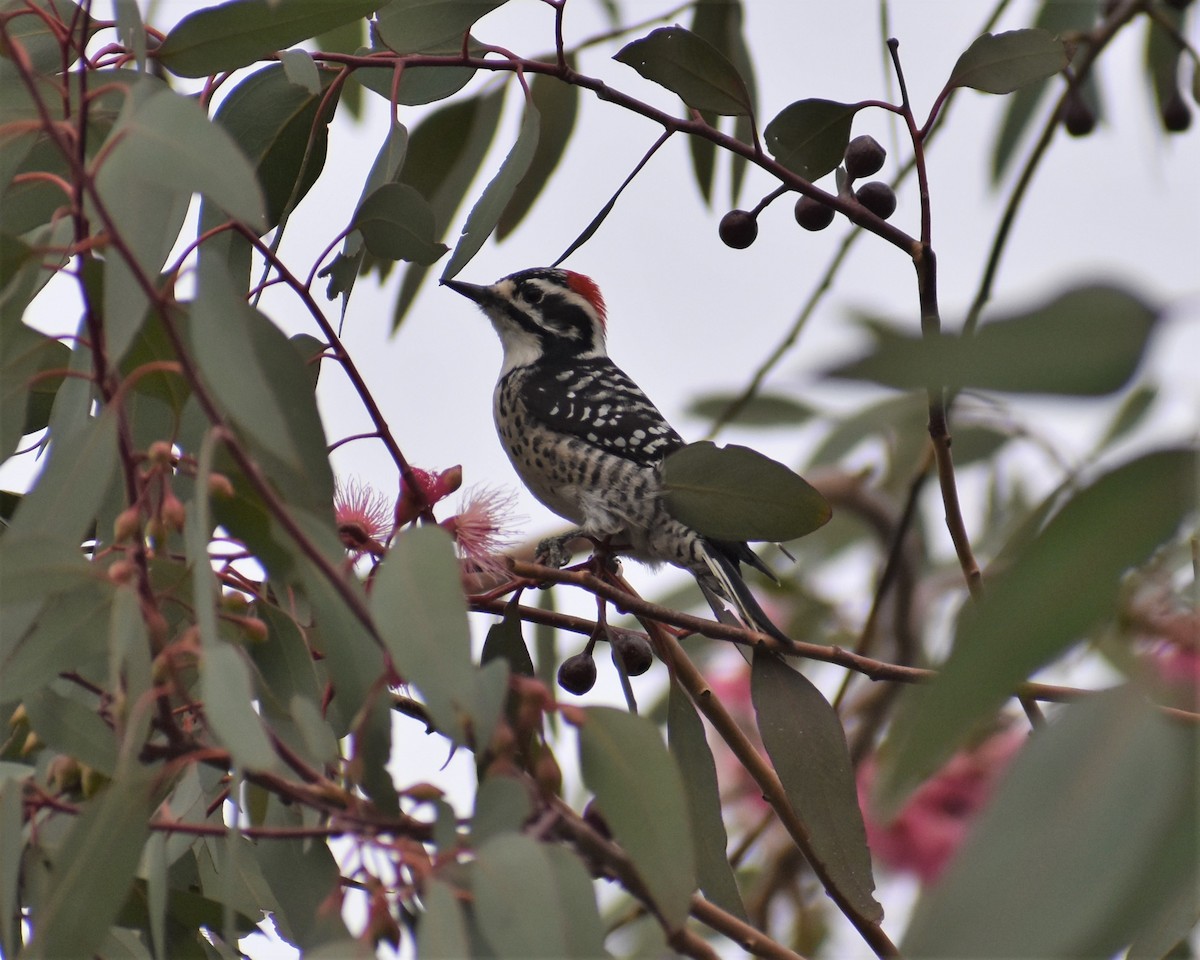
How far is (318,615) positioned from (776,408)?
8.97 feet

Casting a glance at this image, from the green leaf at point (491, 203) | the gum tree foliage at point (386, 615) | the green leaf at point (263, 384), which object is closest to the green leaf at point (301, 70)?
the gum tree foliage at point (386, 615)

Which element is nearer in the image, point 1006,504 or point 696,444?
point 696,444

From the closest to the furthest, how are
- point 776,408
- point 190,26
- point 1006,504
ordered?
1. point 190,26
2. point 776,408
3. point 1006,504

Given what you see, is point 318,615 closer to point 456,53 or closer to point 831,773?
point 831,773

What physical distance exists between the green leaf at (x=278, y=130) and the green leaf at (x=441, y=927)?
120 centimetres

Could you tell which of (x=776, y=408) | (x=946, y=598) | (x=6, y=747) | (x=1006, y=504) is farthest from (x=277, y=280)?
(x=1006, y=504)

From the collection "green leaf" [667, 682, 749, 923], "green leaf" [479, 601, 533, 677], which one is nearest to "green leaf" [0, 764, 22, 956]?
"green leaf" [479, 601, 533, 677]

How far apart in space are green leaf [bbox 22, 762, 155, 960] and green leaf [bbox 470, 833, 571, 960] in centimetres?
37

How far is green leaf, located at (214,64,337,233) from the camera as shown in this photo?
2219 mm

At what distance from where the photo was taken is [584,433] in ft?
11.7

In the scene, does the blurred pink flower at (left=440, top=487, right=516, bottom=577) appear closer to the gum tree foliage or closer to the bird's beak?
the gum tree foliage

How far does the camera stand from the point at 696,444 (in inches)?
81.4

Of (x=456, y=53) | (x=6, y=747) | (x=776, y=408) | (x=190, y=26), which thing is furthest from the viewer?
(x=776, y=408)

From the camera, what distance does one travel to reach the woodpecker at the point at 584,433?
3.14 m
